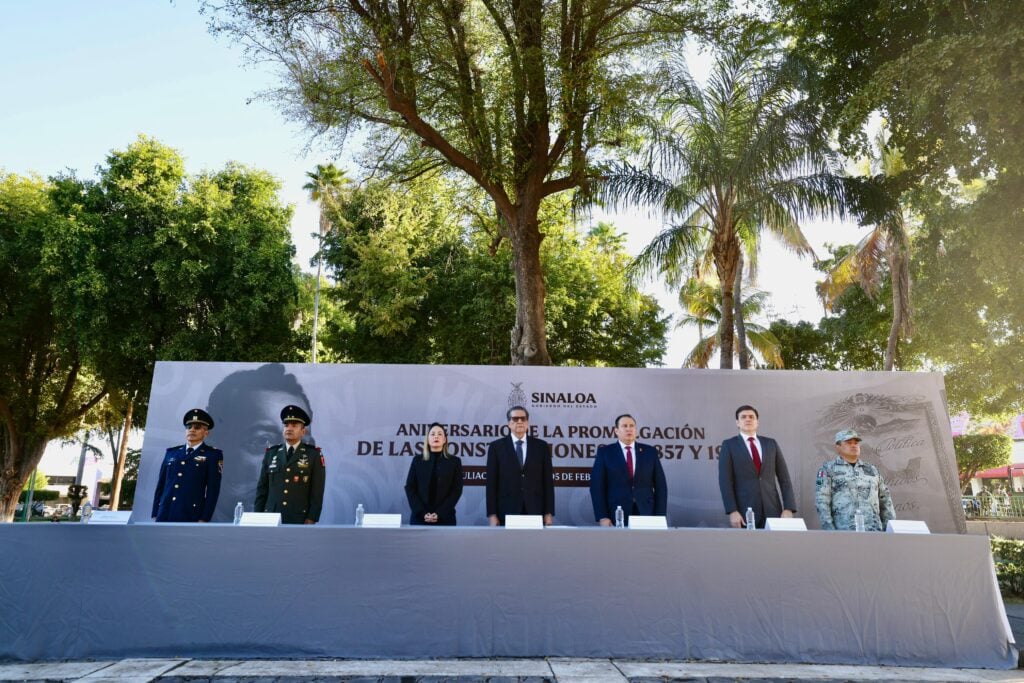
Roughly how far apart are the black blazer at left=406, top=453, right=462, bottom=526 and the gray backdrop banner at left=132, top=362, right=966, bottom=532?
2.03m

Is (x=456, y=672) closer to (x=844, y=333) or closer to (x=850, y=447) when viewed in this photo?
(x=850, y=447)

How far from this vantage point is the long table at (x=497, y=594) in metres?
4.68

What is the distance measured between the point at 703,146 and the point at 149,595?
1136 centimetres

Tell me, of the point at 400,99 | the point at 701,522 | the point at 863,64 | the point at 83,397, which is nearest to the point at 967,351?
the point at 863,64

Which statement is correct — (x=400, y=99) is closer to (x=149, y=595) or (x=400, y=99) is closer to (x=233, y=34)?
(x=233, y=34)

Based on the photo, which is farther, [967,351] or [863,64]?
[967,351]

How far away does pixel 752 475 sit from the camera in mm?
6613

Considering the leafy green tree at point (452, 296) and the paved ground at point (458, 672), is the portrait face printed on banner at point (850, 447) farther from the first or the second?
the leafy green tree at point (452, 296)

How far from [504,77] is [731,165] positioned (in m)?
4.21

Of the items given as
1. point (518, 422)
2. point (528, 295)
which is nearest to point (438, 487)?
point (518, 422)

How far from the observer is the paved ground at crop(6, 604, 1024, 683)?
416 centimetres

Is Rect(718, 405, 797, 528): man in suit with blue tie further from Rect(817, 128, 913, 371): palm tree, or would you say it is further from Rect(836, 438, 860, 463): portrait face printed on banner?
Rect(817, 128, 913, 371): palm tree

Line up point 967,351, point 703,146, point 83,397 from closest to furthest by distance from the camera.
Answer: point 703,146 → point 967,351 → point 83,397

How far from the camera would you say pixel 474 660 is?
4.66 metres
